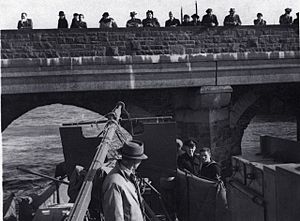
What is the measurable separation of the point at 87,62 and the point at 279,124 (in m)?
31.5

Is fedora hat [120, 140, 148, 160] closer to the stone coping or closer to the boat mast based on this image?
the boat mast

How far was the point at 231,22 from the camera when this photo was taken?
1193 centimetres

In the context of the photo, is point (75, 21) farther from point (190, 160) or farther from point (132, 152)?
point (132, 152)

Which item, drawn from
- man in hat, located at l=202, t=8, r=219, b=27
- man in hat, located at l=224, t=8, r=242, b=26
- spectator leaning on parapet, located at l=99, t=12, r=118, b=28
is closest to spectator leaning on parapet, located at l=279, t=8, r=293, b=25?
man in hat, located at l=224, t=8, r=242, b=26

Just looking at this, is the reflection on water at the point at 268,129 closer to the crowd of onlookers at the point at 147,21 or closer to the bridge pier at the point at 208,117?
the bridge pier at the point at 208,117

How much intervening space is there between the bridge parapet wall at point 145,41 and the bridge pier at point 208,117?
1097 mm

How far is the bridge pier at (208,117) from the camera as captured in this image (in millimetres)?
11484

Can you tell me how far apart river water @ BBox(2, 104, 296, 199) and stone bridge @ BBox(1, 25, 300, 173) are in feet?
20.0

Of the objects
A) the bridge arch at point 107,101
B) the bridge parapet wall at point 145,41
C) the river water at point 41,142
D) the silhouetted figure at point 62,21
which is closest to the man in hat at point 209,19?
the bridge parapet wall at point 145,41

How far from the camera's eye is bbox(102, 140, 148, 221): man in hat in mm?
3786

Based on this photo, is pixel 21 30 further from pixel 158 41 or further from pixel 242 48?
pixel 242 48

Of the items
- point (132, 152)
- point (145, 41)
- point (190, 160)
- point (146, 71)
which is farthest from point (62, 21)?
point (132, 152)

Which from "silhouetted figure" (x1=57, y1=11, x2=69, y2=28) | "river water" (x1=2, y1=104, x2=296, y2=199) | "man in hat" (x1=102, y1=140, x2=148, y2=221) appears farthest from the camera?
"river water" (x1=2, y1=104, x2=296, y2=199)

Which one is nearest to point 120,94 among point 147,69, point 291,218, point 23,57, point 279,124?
point 147,69
